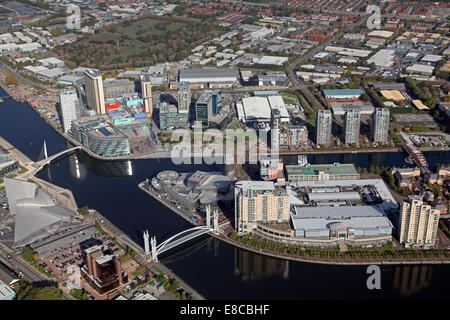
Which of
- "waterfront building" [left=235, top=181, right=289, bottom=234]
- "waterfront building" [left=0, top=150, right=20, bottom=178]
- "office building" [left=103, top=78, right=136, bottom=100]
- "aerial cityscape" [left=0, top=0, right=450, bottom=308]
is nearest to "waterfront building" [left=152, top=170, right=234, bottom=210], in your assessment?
"aerial cityscape" [left=0, top=0, right=450, bottom=308]

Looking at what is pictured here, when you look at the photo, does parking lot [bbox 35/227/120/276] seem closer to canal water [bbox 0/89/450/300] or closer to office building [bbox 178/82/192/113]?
canal water [bbox 0/89/450/300]

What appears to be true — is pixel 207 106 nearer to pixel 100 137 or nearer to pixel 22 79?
pixel 100 137

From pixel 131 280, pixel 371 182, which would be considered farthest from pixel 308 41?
pixel 131 280

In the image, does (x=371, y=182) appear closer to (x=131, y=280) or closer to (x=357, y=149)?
(x=357, y=149)

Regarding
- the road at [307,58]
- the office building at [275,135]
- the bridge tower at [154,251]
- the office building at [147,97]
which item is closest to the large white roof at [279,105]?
the road at [307,58]

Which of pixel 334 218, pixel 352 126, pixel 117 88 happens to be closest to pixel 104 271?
pixel 334 218
